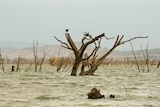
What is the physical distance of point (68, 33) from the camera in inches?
701

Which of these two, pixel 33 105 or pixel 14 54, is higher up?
pixel 14 54

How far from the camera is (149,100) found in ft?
28.8

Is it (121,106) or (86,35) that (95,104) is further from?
(86,35)

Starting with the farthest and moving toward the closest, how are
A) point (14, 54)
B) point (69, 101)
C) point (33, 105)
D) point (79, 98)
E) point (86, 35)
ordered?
point (14, 54) → point (86, 35) → point (79, 98) → point (69, 101) → point (33, 105)

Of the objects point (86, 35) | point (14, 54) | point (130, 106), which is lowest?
point (130, 106)

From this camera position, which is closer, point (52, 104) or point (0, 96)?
point (52, 104)

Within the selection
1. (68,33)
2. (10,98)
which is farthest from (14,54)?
(10,98)

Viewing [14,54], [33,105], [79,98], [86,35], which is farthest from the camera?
[14,54]

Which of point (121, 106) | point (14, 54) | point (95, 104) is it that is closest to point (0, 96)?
point (95, 104)

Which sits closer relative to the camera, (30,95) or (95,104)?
(95,104)

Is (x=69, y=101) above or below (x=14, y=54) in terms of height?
below

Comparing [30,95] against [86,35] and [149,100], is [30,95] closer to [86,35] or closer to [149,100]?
[149,100]

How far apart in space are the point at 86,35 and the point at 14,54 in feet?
426

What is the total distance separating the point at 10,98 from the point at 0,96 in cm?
46
